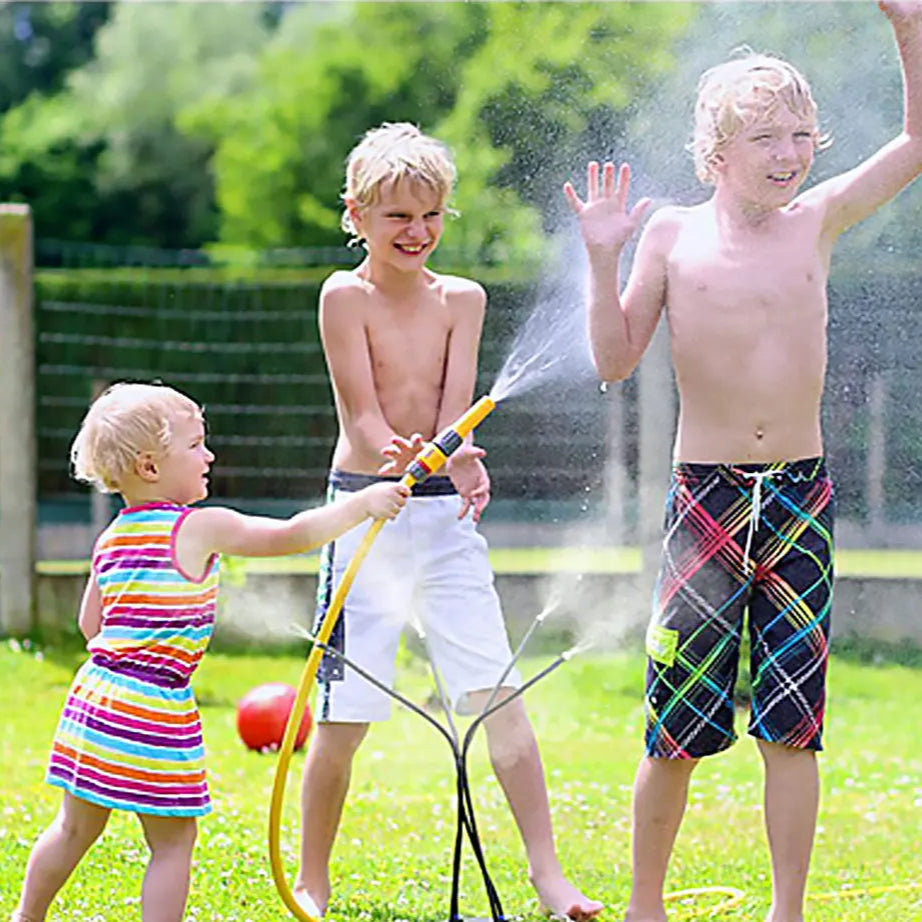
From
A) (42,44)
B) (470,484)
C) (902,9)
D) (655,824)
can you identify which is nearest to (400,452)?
(470,484)

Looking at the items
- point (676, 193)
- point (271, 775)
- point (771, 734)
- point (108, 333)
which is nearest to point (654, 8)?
point (676, 193)

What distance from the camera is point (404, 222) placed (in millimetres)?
3379

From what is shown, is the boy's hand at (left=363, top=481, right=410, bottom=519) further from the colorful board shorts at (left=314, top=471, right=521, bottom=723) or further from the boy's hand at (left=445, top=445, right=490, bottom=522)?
the colorful board shorts at (left=314, top=471, right=521, bottom=723)

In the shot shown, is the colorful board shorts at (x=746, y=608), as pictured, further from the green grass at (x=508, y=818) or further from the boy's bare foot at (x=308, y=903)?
the boy's bare foot at (x=308, y=903)

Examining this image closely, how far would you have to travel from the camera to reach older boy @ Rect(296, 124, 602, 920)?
3.37 meters

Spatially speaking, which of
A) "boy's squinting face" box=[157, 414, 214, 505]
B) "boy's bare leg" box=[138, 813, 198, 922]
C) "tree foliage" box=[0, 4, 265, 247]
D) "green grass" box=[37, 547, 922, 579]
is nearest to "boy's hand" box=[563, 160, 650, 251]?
"boy's squinting face" box=[157, 414, 214, 505]

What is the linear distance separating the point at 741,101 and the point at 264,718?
7.98ft

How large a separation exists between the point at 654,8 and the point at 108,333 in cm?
722

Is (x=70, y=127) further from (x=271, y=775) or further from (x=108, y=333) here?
(x=271, y=775)

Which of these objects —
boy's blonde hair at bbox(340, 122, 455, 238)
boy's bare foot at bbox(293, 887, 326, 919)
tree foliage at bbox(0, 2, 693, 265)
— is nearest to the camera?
boy's bare foot at bbox(293, 887, 326, 919)

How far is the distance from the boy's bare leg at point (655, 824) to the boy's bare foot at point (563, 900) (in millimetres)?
176

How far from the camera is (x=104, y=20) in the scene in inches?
1454

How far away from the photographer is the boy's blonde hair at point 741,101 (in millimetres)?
3043

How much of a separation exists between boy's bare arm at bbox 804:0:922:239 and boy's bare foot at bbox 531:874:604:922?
1199mm
